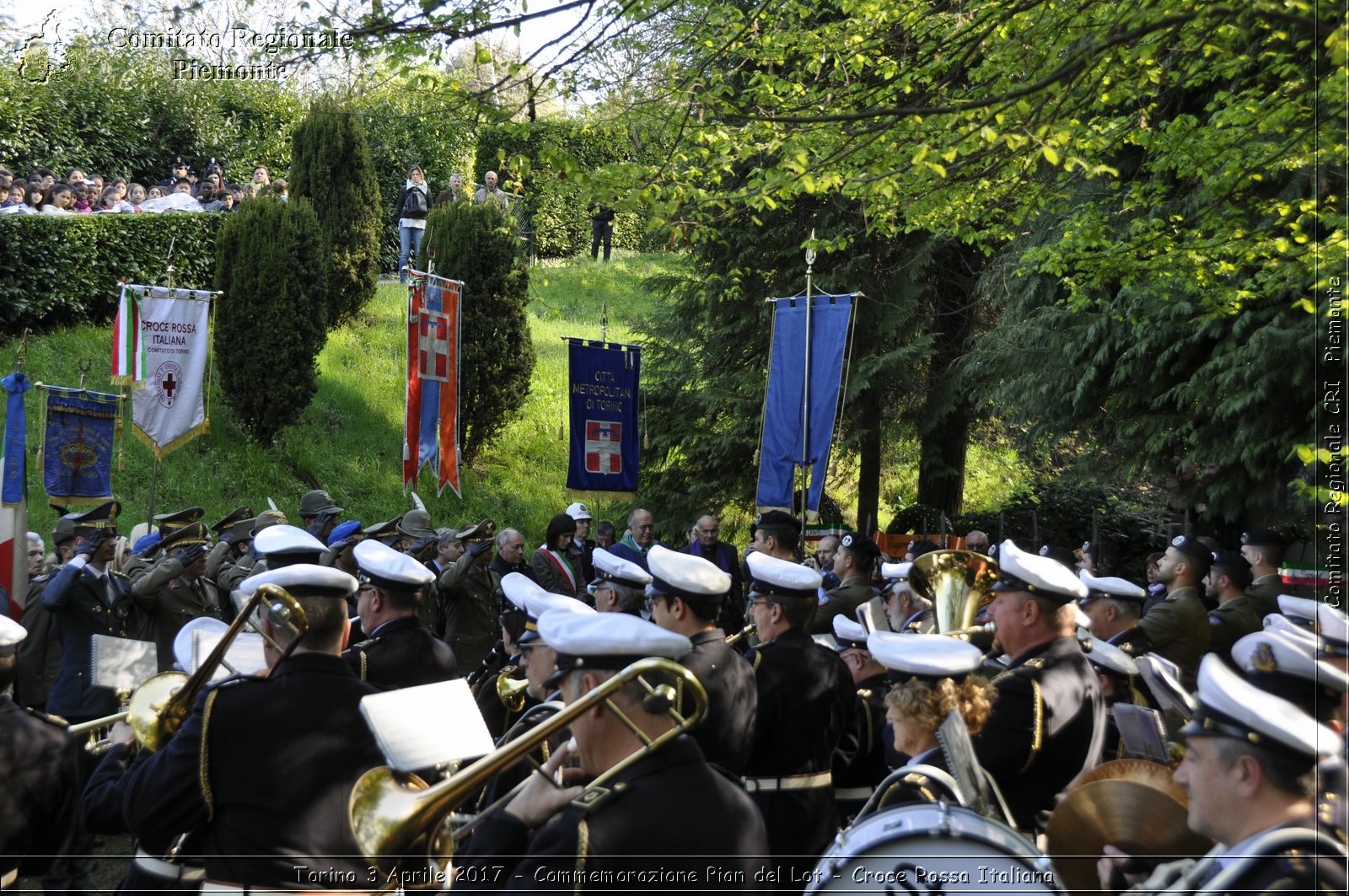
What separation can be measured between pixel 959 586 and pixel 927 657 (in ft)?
7.59

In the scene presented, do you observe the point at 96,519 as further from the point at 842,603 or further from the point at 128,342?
the point at 842,603

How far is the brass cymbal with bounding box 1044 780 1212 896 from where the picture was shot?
10.8 ft

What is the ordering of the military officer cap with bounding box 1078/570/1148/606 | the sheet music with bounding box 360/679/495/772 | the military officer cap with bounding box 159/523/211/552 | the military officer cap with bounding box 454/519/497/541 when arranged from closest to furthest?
the sheet music with bounding box 360/679/495/772 → the military officer cap with bounding box 1078/570/1148/606 → the military officer cap with bounding box 159/523/211/552 → the military officer cap with bounding box 454/519/497/541

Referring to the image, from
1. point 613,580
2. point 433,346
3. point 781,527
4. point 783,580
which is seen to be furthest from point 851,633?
point 433,346

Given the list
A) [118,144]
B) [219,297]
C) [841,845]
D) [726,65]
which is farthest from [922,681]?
[118,144]

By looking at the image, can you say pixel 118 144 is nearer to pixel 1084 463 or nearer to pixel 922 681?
pixel 1084 463

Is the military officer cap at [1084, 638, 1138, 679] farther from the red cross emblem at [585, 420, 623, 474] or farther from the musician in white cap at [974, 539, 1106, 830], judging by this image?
the red cross emblem at [585, 420, 623, 474]

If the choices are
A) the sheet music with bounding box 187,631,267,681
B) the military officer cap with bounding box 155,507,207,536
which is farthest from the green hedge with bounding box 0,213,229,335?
the sheet music with bounding box 187,631,267,681

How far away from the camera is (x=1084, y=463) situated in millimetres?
14641

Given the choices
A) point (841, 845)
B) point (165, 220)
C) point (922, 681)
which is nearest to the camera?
point (841, 845)

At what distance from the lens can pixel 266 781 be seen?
11.8 feet

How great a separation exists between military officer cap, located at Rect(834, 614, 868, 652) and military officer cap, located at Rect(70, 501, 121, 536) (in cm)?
586

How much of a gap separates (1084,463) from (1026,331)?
1.84 metres

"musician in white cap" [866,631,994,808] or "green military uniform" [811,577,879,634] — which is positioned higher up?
"musician in white cap" [866,631,994,808]
